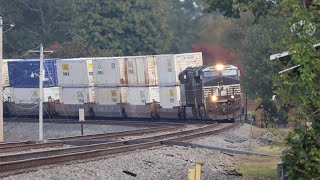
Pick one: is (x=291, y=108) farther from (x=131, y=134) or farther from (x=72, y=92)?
(x=72, y=92)

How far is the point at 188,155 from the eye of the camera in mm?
21938

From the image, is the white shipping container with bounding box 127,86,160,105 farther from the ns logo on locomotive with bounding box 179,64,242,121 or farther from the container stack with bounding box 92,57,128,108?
the ns logo on locomotive with bounding box 179,64,242,121

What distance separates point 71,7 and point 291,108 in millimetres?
65325

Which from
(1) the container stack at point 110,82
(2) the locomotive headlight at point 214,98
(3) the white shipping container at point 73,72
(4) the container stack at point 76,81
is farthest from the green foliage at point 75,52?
(2) the locomotive headlight at point 214,98

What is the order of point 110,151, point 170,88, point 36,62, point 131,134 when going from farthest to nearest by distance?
point 36,62 < point 170,88 < point 131,134 < point 110,151

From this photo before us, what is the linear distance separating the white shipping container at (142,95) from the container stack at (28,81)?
674 cm

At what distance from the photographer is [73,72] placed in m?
45.9

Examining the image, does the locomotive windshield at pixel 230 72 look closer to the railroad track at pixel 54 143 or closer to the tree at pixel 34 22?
the railroad track at pixel 54 143

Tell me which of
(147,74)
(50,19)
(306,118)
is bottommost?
(306,118)

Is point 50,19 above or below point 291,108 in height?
above

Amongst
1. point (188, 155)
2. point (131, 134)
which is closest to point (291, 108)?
point (188, 155)

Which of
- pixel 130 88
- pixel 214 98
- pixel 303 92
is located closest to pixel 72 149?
pixel 303 92

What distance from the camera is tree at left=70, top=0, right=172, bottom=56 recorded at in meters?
75.1

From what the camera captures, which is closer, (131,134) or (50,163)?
(50,163)
